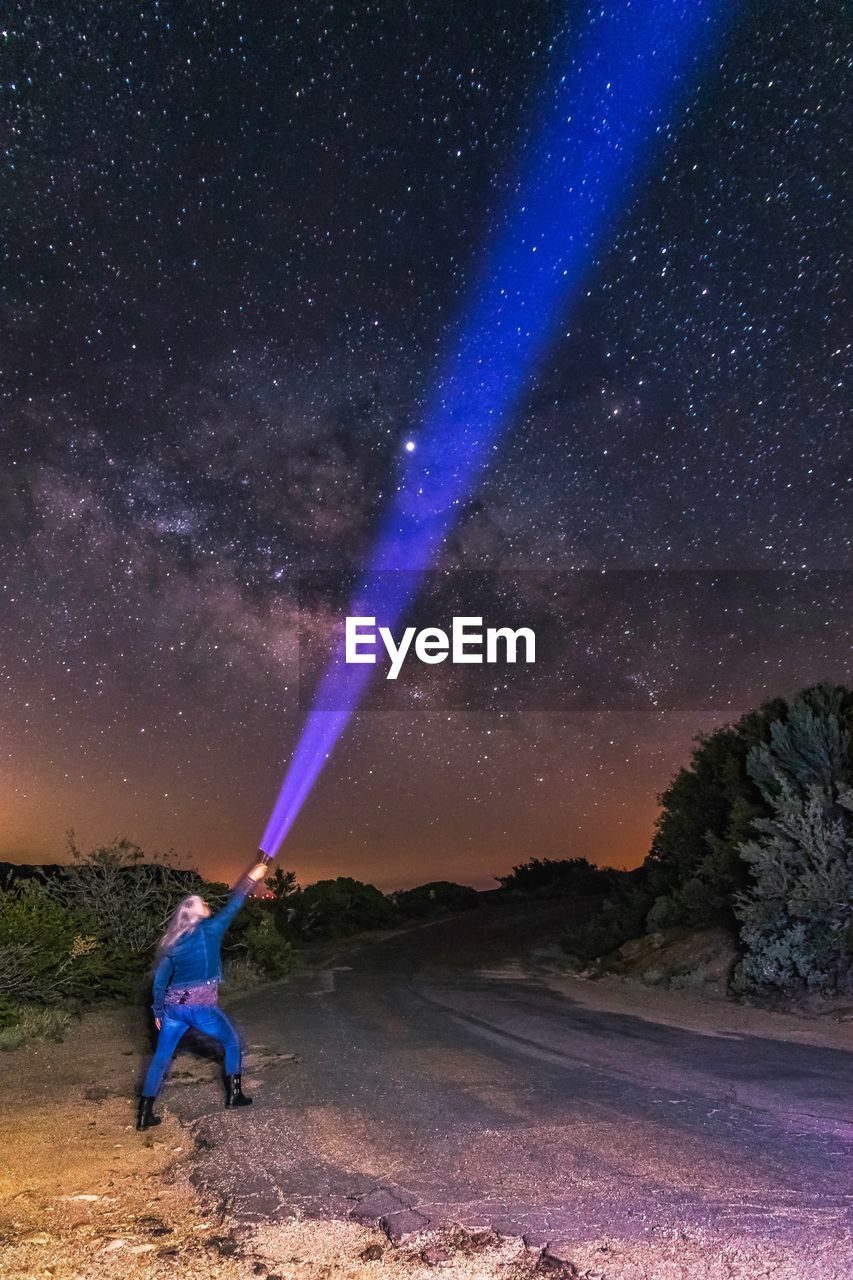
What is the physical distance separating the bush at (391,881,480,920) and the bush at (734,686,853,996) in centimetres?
3577

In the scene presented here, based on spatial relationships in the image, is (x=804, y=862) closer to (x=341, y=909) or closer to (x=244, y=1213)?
(x=244, y=1213)

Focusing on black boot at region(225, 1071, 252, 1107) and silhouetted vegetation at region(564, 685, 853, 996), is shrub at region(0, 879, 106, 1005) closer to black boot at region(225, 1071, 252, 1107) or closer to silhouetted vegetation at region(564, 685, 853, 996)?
black boot at region(225, 1071, 252, 1107)

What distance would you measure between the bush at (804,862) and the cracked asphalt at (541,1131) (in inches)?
134

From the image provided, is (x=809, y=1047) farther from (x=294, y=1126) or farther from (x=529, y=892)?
(x=529, y=892)

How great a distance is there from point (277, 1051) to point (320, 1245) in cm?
651

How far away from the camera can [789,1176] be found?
206 inches

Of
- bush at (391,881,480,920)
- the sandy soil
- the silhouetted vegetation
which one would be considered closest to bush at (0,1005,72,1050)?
the sandy soil

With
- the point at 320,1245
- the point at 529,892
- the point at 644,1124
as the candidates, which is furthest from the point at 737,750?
the point at 529,892

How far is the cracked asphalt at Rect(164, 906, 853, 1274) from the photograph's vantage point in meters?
4.74

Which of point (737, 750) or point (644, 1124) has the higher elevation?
point (737, 750)

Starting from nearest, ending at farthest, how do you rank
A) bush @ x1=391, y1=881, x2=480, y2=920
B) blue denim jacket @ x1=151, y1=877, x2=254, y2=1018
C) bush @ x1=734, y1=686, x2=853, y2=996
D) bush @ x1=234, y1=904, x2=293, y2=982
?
1. blue denim jacket @ x1=151, y1=877, x2=254, y2=1018
2. bush @ x1=734, y1=686, x2=853, y2=996
3. bush @ x1=234, y1=904, x2=293, y2=982
4. bush @ x1=391, y1=881, x2=480, y2=920

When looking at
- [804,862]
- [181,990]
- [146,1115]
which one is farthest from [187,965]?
[804,862]

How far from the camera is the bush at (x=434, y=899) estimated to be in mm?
50781

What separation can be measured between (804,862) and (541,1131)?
984cm
